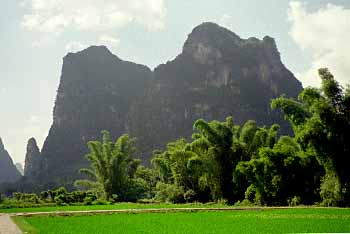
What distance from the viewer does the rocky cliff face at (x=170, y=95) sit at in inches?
3996

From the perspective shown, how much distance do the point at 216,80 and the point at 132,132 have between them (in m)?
24.8

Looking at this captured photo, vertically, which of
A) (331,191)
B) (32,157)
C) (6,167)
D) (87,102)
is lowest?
(331,191)

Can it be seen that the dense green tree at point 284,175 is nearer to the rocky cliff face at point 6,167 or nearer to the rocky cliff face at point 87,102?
the rocky cliff face at point 87,102

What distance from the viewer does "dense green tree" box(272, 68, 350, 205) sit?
2047 cm

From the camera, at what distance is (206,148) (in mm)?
31516

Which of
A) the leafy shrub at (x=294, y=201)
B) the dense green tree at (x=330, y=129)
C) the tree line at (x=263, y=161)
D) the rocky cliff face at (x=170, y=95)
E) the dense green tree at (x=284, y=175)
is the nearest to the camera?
the dense green tree at (x=330, y=129)

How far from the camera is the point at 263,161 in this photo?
83.9 ft

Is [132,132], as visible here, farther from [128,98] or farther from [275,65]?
[275,65]

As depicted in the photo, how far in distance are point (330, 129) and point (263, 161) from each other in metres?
5.93

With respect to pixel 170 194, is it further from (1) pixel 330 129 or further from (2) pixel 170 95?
(2) pixel 170 95

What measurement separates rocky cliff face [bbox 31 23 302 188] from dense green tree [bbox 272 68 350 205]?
72755mm

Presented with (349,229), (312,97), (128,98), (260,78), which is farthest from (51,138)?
(349,229)

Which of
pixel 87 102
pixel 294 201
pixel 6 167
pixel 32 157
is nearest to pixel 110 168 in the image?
pixel 294 201

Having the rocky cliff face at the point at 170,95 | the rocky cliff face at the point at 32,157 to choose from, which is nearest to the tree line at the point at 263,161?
the rocky cliff face at the point at 170,95
